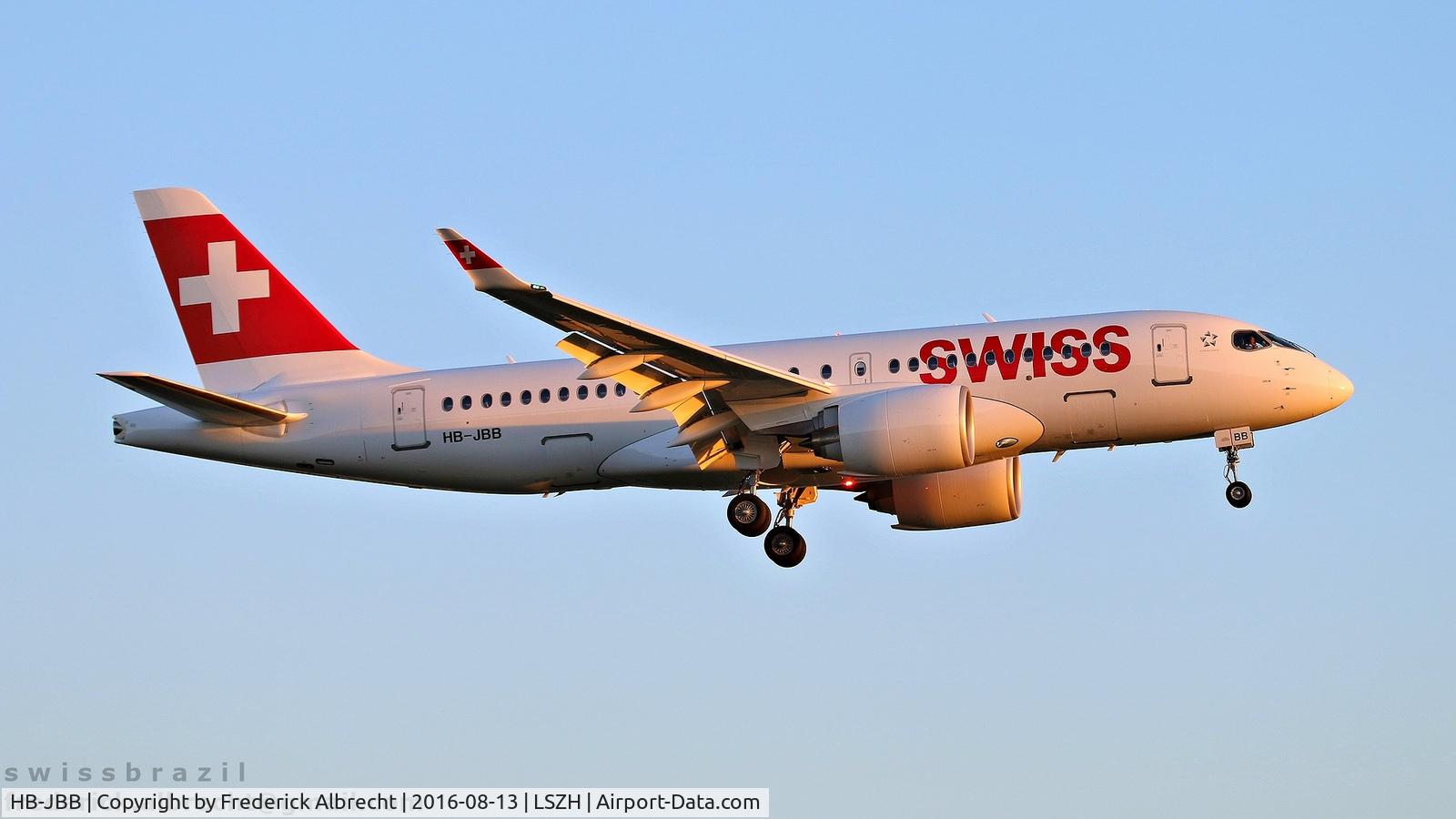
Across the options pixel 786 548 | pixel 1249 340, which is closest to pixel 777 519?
pixel 786 548

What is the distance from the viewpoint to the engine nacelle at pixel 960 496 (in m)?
42.8

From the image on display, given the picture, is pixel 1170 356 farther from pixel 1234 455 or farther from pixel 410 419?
pixel 410 419

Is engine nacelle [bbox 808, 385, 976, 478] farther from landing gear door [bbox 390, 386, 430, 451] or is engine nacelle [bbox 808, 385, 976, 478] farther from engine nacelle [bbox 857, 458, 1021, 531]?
landing gear door [bbox 390, 386, 430, 451]

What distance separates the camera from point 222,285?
45.1 metres

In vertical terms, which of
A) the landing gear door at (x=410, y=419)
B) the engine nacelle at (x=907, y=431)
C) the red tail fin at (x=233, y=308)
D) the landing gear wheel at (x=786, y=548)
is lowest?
the landing gear wheel at (x=786, y=548)

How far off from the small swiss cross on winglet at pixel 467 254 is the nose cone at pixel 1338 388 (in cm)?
1690

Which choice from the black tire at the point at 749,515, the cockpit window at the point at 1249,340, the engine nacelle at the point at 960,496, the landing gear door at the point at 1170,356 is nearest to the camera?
the landing gear door at the point at 1170,356

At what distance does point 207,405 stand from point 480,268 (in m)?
11.5

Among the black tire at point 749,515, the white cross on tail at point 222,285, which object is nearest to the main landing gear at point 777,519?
the black tire at point 749,515

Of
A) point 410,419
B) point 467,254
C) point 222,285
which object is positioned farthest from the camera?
point 222,285

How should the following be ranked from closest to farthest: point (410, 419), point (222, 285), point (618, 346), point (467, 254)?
point (467, 254) < point (618, 346) < point (410, 419) < point (222, 285)

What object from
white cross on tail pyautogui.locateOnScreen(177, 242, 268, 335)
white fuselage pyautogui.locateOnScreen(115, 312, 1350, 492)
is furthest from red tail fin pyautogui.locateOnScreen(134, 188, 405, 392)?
white fuselage pyautogui.locateOnScreen(115, 312, 1350, 492)

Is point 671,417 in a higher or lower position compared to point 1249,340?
lower

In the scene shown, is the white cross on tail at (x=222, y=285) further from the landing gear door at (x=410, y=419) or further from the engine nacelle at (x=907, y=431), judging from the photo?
the engine nacelle at (x=907, y=431)
